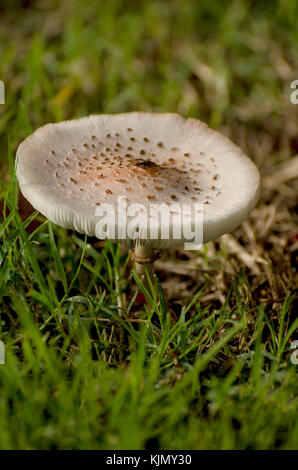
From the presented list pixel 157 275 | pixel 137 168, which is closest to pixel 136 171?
pixel 137 168

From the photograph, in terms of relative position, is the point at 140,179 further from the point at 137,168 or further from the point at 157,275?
the point at 157,275

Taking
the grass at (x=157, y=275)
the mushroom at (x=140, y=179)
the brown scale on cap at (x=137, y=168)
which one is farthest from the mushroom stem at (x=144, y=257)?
the brown scale on cap at (x=137, y=168)

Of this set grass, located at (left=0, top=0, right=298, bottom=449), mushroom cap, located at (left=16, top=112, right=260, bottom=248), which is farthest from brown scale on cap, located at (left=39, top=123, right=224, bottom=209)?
grass, located at (left=0, top=0, right=298, bottom=449)

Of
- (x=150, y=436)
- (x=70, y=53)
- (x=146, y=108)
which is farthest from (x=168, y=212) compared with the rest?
(x=70, y=53)

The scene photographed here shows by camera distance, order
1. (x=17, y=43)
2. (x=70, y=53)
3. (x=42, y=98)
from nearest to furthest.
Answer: (x=42, y=98) < (x=70, y=53) < (x=17, y=43)

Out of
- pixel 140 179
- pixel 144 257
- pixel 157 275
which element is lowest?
pixel 157 275

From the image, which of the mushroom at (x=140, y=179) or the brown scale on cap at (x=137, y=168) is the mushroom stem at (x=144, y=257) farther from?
the brown scale on cap at (x=137, y=168)

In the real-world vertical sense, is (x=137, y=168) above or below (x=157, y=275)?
above
